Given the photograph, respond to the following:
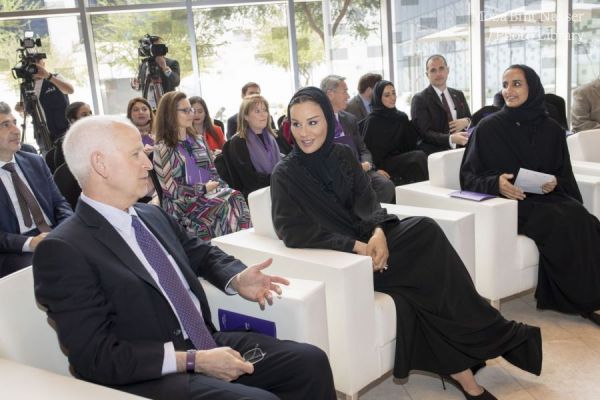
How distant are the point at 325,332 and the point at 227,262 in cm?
43

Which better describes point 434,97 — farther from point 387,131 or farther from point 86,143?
point 86,143

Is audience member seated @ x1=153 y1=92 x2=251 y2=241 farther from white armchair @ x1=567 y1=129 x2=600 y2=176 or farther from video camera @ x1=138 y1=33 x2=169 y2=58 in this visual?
white armchair @ x1=567 y1=129 x2=600 y2=176

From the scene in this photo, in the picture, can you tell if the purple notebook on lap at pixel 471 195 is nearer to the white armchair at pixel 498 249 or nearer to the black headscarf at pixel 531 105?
the white armchair at pixel 498 249

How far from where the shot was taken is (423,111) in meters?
4.99

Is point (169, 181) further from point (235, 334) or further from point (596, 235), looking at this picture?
point (596, 235)

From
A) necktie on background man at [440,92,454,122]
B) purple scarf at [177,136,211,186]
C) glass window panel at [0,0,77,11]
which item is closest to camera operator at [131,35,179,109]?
purple scarf at [177,136,211,186]

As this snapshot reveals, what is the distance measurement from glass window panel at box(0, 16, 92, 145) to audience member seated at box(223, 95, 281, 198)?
383 cm

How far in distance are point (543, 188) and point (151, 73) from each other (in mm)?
3886

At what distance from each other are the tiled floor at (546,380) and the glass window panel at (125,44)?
235 inches

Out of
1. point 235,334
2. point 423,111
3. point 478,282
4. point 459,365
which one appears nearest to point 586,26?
point 423,111

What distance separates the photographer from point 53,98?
5480 millimetres

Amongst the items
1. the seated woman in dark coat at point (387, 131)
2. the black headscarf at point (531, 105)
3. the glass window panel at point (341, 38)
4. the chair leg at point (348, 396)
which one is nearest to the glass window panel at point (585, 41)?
the glass window panel at point (341, 38)

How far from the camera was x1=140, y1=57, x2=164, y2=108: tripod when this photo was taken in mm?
5617

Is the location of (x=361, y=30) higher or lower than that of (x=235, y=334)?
higher
